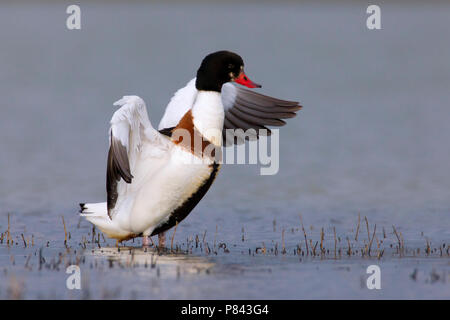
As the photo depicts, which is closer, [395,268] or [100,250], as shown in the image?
[395,268]

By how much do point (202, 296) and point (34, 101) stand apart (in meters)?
17.8

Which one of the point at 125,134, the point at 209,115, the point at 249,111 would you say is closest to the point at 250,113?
the point at 249,111

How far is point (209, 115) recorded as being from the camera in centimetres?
905

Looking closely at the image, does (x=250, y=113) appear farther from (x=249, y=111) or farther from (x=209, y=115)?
(x=209, y=115)

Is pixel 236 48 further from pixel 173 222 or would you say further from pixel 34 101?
pixel 173 222

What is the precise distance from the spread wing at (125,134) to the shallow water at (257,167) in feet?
2.87

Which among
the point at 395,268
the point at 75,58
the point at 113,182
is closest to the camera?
the point at 395,268

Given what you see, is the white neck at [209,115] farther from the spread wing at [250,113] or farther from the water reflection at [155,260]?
the spread wing at [250,113]

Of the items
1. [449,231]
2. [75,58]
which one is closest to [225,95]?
[449,231]

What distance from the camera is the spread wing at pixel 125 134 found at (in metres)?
8.45

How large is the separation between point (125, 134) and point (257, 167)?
7970mm

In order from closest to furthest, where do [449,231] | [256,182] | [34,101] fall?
[449,231]
[256,182]
[34,101]

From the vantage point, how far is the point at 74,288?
7176 mm

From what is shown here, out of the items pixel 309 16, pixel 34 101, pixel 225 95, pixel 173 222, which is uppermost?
pixel 309 16
